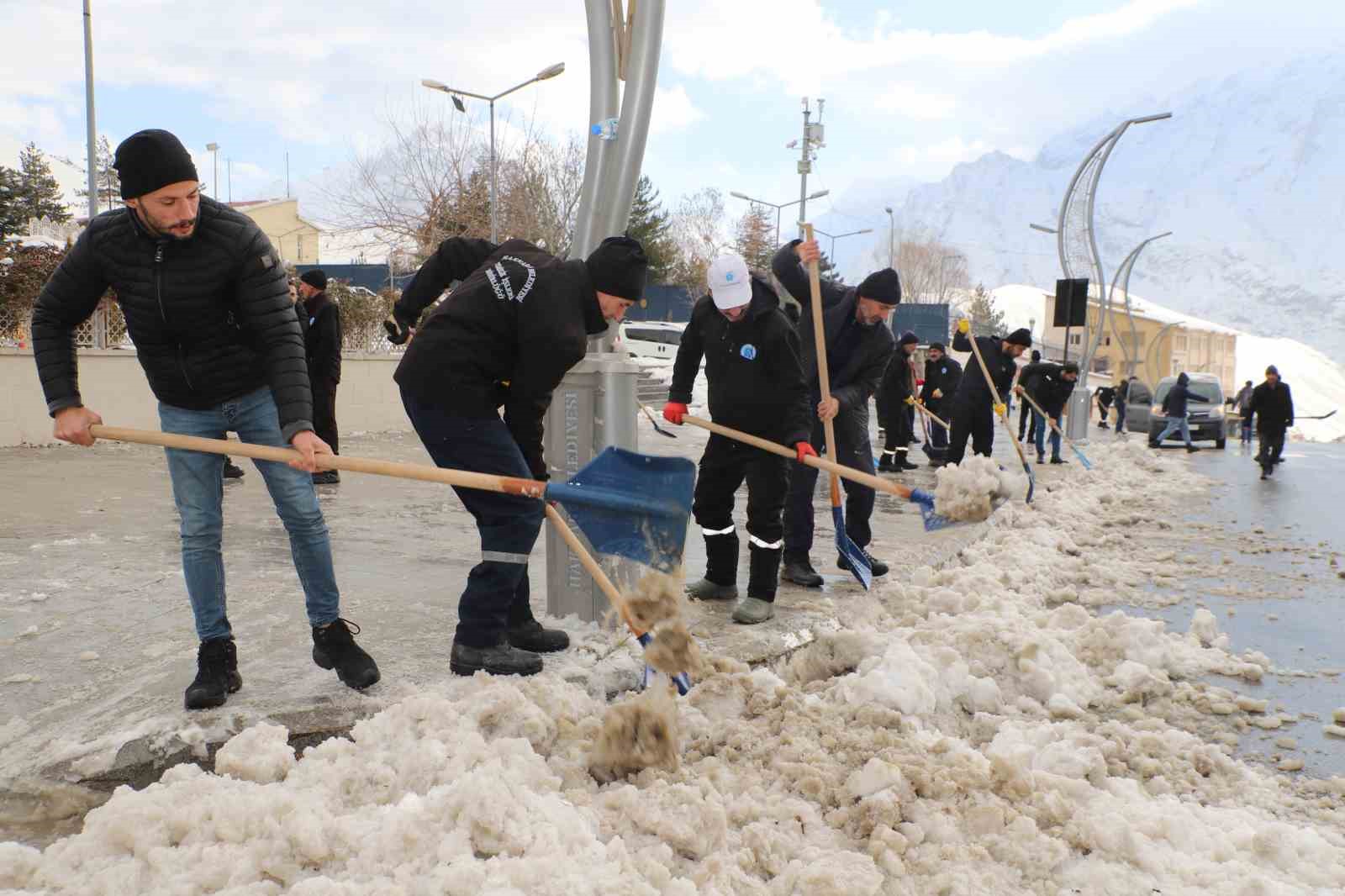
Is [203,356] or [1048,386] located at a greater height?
[203,356]

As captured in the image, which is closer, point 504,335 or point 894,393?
point 504,335

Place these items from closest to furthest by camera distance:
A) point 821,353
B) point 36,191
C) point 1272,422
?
point 821,353 < point 1272,422 < point 36,191

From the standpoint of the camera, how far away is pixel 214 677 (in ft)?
11.1

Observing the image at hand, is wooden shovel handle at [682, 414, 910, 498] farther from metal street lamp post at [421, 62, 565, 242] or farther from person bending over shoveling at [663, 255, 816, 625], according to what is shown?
metal street lamp post at [421, 62, 565, 242]

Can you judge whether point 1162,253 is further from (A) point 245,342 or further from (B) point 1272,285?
(A) point 245,342

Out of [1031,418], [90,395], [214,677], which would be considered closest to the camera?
[214,677]

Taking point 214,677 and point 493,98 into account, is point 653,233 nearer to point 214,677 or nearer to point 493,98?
point 493,98

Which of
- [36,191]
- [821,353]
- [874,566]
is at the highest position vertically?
[36,191]

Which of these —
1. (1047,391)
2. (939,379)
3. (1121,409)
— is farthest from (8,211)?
(1121,409)

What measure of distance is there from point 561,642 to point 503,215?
102ft

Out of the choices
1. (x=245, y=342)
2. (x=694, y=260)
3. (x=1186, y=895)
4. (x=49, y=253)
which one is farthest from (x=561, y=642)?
(x=694, y=260)

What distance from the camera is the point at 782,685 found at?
3715 millimetres

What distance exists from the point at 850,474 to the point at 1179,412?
17.7 m

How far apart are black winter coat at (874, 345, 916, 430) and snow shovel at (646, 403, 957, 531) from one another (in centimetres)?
767
